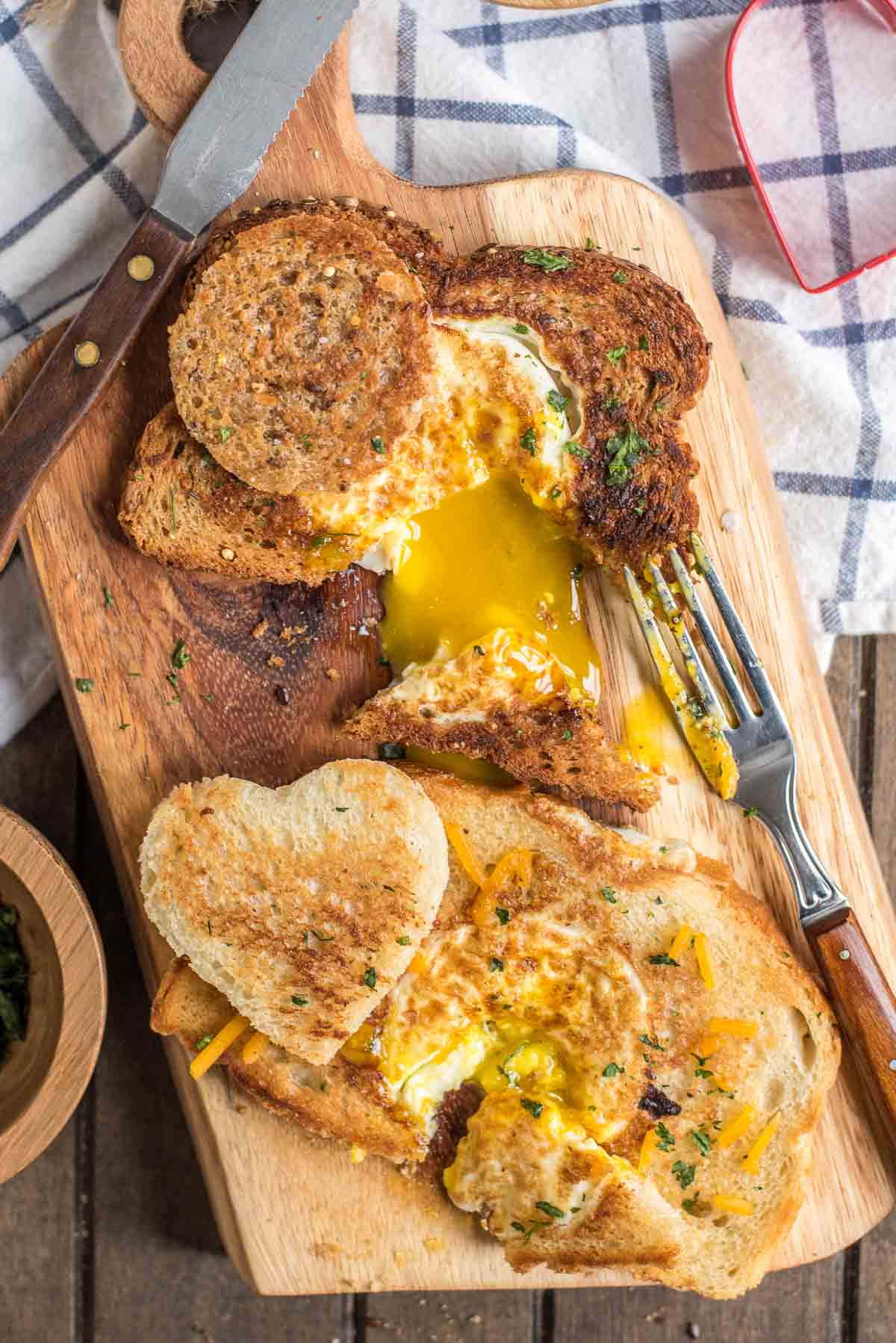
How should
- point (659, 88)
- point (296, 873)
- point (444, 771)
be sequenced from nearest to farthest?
point (296, 873)
point (444, 771)
point (659, 88)

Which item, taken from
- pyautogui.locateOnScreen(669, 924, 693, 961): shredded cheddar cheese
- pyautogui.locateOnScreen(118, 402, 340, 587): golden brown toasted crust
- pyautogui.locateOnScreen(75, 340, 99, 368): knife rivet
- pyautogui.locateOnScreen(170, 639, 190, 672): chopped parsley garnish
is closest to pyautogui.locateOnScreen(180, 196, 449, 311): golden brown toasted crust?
pyautogui.locateOnScreen(75, 340, 99, 368): knife rivet

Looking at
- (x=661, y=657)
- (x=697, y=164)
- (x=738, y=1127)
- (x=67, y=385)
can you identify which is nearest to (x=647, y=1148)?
(x=738, y=1127)

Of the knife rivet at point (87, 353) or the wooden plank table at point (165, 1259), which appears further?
the wooden plank table at point (165, 1259)

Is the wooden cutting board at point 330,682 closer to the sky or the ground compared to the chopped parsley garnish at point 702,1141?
closer to the sky

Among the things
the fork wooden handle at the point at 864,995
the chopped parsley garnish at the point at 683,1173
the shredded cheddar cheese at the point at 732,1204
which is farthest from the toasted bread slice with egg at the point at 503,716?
the shredded cheddar cheese at the point at 732,1204

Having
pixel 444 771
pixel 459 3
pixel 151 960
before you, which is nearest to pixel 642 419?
pixel 444 771

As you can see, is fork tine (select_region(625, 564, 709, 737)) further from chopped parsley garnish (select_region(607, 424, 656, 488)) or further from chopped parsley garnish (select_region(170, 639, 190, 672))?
→ chopped parsley garnish (select_region(170, 639, 190, 672))

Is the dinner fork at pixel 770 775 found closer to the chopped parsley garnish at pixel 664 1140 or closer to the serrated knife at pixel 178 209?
the chopped parsley garnish at pixel 664 1140

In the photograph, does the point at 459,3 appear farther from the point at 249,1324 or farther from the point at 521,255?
the point at 249,1324
